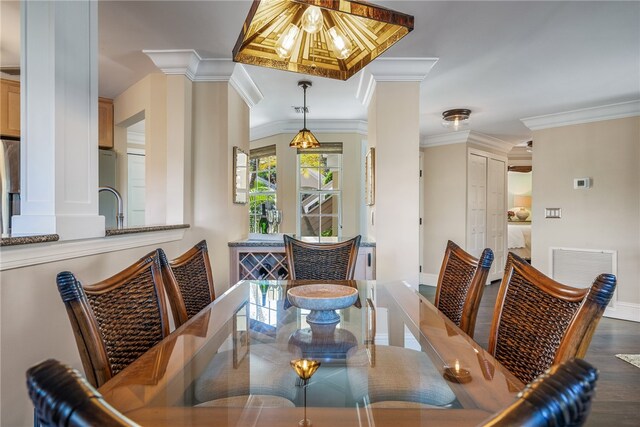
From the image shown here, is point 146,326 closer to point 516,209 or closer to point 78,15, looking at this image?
point 78,15

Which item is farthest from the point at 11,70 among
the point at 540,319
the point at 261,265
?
the point at 540,319

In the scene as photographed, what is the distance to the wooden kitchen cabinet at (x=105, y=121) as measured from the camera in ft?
12.0

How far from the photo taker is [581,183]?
427 centimetres

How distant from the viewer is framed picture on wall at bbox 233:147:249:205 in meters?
3.10

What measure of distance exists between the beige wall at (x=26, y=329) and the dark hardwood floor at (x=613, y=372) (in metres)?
2.10

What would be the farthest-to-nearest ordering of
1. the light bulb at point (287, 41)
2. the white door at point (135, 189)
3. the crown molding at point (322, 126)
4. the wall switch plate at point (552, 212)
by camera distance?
the crown molding at point (322, 126), the wall switch plate at point (552, 212), the white door at point (135, 189), the light bulb at point (287, 41)

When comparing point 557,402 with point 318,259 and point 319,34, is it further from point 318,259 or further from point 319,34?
point 318,259

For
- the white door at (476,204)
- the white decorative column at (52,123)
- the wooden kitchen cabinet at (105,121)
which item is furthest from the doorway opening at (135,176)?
the white door at (476,204)

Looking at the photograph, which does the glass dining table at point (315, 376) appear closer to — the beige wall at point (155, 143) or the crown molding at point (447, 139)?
the beige wall at point (155, 143)

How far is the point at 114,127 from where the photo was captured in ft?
12.3

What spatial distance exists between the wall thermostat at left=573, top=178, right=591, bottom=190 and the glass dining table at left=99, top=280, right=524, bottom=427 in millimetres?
3988

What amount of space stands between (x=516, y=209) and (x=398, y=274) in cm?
649

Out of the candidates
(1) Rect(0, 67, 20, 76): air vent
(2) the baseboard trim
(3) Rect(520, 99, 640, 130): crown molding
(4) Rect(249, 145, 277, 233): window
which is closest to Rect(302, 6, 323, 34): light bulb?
(1) Rect(0, 67, 20, 76): air vent

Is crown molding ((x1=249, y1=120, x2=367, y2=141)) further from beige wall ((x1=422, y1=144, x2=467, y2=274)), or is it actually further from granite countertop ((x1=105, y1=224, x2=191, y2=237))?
granite countertop ((x1=105, y1=224, x2=191, y2=237))
